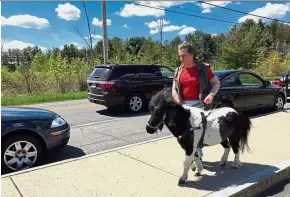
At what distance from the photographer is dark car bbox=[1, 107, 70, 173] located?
4820mm

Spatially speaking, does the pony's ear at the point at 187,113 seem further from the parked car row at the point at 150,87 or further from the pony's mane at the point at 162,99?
the parked car row at the point at 150,87

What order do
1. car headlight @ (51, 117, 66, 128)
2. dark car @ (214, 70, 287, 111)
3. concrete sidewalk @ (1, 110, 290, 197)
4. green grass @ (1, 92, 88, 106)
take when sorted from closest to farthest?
concrete sidewalk @ (1, 110, 290, 197) → car headlight @ (51, 117, 66, 128) → dark car @ (214, 70, 287, 111) → green grass @ (1, 92, 88, 106)

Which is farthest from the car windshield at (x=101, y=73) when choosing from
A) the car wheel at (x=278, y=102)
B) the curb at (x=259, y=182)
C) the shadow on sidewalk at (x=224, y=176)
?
the curb at (x=259, y=182)

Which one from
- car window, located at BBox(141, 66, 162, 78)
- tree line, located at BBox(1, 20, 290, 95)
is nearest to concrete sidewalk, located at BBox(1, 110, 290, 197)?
tree line, located at BBox(1, 20, 290, 95)

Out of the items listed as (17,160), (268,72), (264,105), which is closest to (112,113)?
(264,105)

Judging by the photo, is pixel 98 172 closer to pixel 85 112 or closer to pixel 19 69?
pixel 85 112

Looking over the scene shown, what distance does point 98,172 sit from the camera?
4.52 meters

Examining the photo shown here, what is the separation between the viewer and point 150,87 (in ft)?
36.5

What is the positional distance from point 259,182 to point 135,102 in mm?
6944

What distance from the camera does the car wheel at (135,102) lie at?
1057 centimetres

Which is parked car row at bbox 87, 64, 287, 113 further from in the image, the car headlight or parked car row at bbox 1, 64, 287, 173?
the car headlight

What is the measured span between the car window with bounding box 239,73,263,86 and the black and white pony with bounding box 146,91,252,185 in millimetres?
4795

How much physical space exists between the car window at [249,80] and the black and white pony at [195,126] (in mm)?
4795

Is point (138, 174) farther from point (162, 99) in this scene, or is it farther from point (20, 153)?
point (20, 153)
